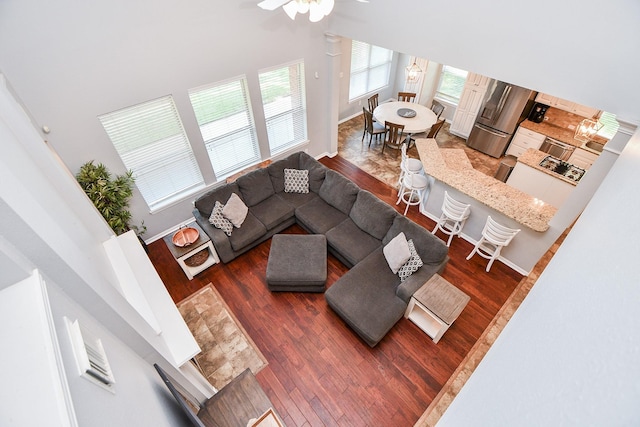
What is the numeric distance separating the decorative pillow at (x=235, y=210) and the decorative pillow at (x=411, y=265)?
2.49 meters

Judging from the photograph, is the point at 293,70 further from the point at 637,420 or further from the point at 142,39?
the point at 637,420

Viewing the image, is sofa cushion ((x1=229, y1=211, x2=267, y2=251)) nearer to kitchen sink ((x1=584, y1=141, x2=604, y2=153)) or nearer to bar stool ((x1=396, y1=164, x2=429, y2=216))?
bar stool ((x1=396, y1=164, x2=429, y2=216))

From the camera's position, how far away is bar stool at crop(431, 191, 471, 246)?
14.7 feet

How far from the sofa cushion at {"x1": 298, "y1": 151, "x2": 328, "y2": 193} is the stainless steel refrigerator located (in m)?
4.16

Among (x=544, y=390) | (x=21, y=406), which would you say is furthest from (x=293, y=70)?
(x=544, y=390)

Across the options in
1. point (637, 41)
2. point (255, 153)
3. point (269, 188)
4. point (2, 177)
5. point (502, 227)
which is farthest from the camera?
point (255, 153)

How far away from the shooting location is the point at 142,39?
12.1 ft

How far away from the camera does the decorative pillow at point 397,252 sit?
3904mm

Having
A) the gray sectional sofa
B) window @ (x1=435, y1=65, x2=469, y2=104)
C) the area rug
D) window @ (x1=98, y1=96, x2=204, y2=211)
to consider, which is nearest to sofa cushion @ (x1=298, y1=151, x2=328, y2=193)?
the gray sectional sofa

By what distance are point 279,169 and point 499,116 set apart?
4935mm

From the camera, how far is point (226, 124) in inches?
199

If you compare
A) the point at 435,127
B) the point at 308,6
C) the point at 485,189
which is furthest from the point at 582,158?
the point at 308,6

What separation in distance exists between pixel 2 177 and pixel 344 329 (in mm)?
3505

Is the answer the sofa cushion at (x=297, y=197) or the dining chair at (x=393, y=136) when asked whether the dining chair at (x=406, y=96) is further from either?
the sofa cushion at (x=297, y=197)
